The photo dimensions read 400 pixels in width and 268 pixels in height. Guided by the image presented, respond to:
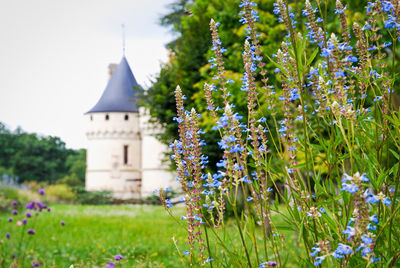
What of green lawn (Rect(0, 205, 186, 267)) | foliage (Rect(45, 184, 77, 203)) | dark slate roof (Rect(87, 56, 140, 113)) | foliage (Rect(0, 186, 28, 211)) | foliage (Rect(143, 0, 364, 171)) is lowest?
foliage (Rect(45, 184, 77, 203))

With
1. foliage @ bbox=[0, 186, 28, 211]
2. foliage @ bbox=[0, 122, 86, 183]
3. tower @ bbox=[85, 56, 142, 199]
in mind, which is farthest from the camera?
foliage @ bbox=[0, 122, 86, 183]

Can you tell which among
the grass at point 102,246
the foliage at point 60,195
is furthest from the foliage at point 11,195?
the foliage at point 60,195

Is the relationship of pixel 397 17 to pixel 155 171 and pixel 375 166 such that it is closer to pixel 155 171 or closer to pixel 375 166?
pixel 375 166

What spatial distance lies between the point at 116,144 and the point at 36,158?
21232mm

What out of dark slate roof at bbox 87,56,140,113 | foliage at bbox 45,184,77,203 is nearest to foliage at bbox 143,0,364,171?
foliage at bbox 45,184,77,203

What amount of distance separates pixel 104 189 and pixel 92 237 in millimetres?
27732

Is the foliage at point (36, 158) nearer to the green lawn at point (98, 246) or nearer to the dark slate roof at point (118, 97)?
the dark slate roof at point (118, 97)

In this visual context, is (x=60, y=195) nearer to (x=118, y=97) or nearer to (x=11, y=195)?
(x=118, y=97)

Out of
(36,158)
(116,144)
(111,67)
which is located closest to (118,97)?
(116,144)

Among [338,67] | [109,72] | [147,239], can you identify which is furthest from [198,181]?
[109,72]

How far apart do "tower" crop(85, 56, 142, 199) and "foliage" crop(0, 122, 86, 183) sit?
61.2 feet

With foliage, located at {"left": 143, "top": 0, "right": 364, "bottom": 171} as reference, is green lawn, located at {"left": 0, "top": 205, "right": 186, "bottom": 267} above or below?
below

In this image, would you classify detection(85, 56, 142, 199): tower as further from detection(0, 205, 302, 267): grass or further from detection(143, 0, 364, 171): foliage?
detection(143, 0, 364, 171): foliage

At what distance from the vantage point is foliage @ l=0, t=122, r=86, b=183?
5291 centimetres
